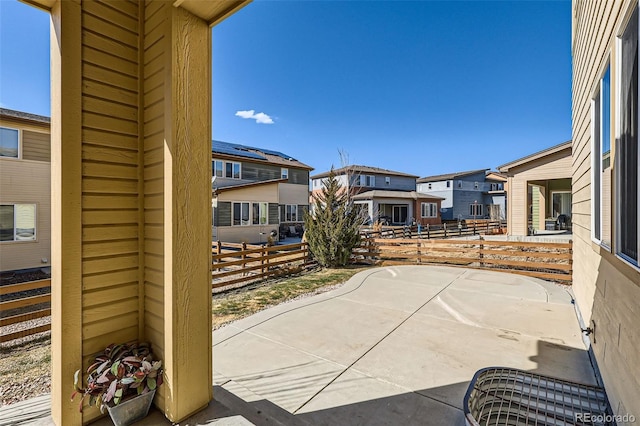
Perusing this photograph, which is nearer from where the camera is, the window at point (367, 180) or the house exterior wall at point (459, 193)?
the window at point (367, 180)

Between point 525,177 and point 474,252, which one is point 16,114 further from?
point 525,177

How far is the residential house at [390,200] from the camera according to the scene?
74.8ft

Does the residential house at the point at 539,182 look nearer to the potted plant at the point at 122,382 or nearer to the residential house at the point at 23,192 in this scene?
the potted plant at the point at 122,382

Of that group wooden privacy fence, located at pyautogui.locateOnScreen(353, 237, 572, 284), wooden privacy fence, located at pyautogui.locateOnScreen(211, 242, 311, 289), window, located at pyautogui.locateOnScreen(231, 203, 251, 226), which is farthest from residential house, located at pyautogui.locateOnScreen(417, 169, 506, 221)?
wooden privacy fence, located at pyautogui.locateOnScreen(211, 242, 311, 289)

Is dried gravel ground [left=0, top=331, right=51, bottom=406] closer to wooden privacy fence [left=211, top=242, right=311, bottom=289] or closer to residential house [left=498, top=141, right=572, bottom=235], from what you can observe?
wooden privacy fence [left=211, top=242, right=311, bottom=289]

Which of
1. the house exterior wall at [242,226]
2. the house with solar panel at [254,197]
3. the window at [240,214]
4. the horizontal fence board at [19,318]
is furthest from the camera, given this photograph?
the window at [240,214]

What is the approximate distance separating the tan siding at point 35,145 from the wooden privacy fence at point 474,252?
35.7 feet

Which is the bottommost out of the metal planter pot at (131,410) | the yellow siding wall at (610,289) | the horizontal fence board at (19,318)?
the horizontal fence board at (19,318)

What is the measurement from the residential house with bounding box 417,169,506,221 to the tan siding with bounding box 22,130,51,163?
28.8 meters

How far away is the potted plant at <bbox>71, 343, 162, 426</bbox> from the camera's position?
1.83m

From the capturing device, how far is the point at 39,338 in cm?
430

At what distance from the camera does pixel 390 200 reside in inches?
930

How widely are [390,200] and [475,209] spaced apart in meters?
12.8

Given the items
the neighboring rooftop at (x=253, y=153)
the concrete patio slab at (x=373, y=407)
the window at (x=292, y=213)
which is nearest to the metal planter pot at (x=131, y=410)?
the concrete patio slab at (x=373, y=407)
